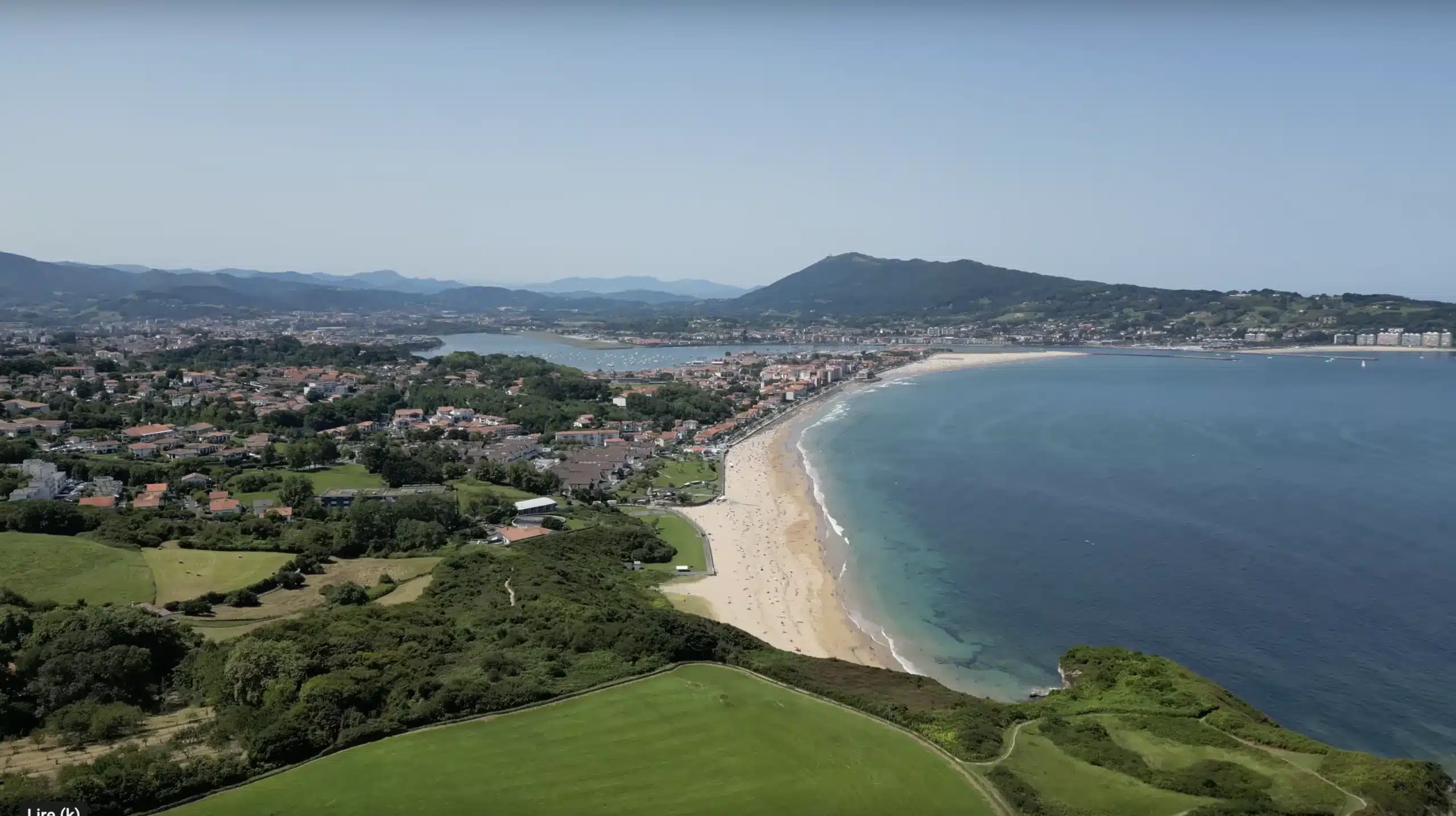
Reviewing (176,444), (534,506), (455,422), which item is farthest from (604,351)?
(534,506)

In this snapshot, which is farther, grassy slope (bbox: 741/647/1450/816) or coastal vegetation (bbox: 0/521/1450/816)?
grassy slope (bbox: 741/647/1450/816)

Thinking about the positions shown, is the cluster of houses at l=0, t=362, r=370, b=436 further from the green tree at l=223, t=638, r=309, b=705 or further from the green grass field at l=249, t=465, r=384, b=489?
the green tree at l=223, t=638, r=309, b=705

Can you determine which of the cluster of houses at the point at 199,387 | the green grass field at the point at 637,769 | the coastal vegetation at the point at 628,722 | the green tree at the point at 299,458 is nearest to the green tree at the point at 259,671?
the coastal vegetation at the point at 628,722

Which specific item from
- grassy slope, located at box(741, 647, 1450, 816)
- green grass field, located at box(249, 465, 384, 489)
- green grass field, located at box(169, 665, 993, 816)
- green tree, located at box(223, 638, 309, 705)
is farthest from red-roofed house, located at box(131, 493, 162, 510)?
grassy slope, located at box(741, 647, 1450, 816)

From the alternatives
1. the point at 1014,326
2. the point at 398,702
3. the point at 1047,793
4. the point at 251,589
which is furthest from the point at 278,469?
the point at 1014,326

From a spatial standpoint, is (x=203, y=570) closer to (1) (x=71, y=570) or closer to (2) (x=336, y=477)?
(1) (x=71, y=570)

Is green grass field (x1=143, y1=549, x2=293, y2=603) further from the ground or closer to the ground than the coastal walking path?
closer to the ground
